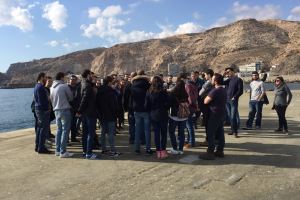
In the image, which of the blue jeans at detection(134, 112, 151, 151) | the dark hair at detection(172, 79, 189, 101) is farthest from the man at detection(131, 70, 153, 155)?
the dark hair at detection(172, 79, 189, 101)

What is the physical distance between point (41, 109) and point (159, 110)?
2.81m

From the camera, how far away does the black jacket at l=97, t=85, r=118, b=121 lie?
375 inches

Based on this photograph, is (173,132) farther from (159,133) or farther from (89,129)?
→ (89,129)

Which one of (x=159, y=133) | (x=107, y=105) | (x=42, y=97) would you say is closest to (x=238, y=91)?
(x=159, y=133)

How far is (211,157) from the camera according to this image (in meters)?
9.10

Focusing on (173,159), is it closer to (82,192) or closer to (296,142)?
(82,192)

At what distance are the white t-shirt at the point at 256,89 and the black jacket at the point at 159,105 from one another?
16.6 ft

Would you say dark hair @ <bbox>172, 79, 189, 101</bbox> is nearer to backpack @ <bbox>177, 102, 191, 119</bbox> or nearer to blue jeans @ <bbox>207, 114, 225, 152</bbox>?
backpack @ <bbox>177, 102, 191, 119</bbox>

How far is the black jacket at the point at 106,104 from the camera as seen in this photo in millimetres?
9523

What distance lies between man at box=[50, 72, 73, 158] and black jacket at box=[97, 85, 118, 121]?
29.5 inches

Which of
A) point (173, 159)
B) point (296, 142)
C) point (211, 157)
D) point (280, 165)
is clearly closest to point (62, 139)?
point (173, 159)

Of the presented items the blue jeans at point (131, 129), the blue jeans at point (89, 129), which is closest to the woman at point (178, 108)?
the blue jeans at point (89, 129)

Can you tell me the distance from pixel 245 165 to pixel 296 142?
3086 mm

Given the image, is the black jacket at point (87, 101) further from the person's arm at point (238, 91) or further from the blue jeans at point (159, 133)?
the person's arm at point (238, 91)
